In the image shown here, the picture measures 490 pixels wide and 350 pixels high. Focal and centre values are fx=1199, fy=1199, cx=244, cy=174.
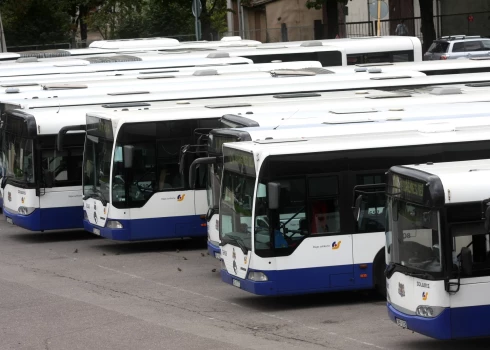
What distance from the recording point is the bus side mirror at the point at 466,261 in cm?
1161

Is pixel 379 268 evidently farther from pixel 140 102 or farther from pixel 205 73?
pixel 205 73

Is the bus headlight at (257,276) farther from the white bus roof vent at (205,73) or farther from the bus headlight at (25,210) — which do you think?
the white bus roof vent at (205,73)

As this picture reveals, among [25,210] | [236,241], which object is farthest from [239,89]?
[236,241]

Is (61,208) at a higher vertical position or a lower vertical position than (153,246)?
higher

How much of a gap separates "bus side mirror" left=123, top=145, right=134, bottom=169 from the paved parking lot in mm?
1548

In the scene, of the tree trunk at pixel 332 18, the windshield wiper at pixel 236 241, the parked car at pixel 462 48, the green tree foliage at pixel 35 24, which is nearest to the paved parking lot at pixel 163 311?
the windshield wiper at pixel 236 241

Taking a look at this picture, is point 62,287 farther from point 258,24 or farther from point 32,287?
point 258,24

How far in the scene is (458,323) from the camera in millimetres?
11695

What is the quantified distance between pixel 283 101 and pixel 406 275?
8.84 meters

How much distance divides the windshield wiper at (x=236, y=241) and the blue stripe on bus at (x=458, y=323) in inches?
140

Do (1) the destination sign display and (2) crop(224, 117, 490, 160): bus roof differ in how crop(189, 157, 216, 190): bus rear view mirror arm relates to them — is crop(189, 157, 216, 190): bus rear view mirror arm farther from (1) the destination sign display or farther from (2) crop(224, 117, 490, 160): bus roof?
(1) the destination sign display

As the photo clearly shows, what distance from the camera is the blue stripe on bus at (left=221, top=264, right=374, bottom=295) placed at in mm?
14836

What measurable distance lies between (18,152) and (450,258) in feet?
40.1

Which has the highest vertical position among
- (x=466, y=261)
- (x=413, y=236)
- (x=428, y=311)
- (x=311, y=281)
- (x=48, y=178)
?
(x=413, y=236)
